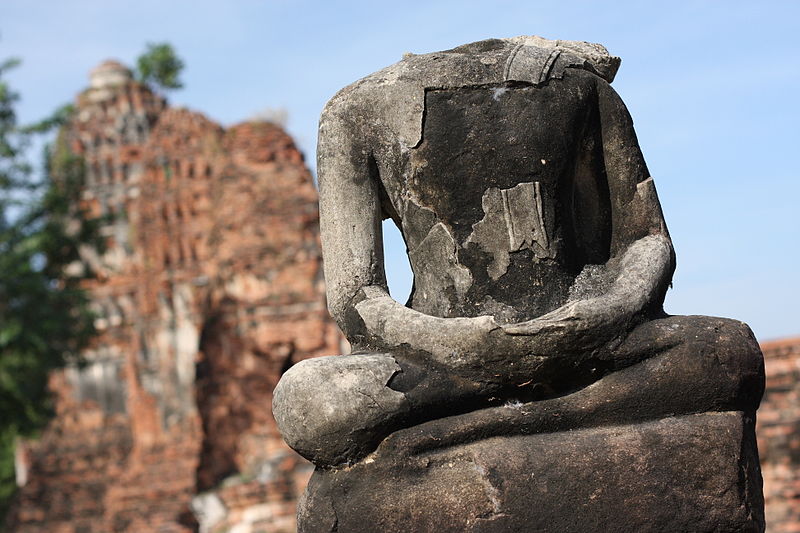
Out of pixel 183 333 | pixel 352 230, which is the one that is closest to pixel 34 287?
pixel 183 333

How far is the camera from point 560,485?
127 inches

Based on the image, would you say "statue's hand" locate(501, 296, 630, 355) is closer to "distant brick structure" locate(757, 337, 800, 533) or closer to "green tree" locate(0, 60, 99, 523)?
"distant brick structure" locate(757, 337, 800, 533)

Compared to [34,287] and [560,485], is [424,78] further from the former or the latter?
[34,287]

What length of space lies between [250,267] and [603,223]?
14065 millimetres

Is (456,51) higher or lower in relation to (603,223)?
higher

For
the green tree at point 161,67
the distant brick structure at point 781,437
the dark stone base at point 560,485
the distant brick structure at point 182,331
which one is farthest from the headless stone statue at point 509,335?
the green tree at point 161,67

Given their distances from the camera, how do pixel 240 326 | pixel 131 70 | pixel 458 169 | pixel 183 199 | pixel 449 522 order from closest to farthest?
pixel 449 522 → pixel 458 169 → pixel 240 326 → pixel 183 199 → pixel 131 70

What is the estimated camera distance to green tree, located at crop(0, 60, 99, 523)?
1495cm

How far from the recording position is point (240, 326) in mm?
17469

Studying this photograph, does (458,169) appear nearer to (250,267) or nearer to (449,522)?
(449,522)

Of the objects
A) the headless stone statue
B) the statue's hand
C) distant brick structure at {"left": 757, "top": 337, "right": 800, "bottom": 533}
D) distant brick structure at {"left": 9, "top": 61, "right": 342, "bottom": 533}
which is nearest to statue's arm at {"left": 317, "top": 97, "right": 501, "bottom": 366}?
the headless stone statue

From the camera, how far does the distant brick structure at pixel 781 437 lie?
35.9ft

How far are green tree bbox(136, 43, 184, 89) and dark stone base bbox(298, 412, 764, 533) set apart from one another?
23574 millimetres

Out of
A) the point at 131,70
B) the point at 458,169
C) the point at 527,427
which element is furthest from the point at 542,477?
the point at 131,70
